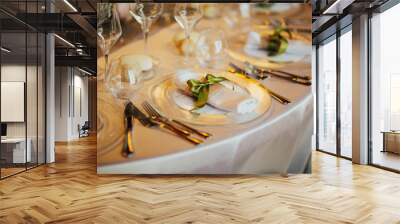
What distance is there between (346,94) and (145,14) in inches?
210

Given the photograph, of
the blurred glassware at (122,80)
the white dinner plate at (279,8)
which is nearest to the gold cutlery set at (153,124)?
the blurred glassware at (122,80)

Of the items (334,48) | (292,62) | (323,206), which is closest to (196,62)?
(292,62)

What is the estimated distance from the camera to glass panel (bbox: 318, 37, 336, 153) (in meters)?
9.99

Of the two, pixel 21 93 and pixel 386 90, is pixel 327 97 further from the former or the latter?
pixel 21 93

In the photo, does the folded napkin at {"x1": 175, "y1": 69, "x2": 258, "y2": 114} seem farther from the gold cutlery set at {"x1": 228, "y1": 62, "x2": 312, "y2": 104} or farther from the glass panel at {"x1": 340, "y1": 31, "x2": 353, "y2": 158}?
the glass panel at {"x1": 340, "y1": 31, "x2": 353, "y2": 158}

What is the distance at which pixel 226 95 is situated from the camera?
6383mm

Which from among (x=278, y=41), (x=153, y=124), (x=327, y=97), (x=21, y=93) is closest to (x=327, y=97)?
(x=327, y=97)

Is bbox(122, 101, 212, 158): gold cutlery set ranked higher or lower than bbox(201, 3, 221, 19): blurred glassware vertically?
lower

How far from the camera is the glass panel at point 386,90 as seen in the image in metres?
7.23

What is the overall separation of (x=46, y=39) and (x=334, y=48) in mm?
6996

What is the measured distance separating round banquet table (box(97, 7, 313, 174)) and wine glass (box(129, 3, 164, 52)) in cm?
17

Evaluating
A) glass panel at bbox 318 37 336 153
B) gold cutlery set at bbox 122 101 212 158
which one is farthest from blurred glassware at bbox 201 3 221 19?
glass panel at bbox 318 37 336 153

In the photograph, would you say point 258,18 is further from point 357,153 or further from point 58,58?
point 58,58

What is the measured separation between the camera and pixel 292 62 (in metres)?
6.41
